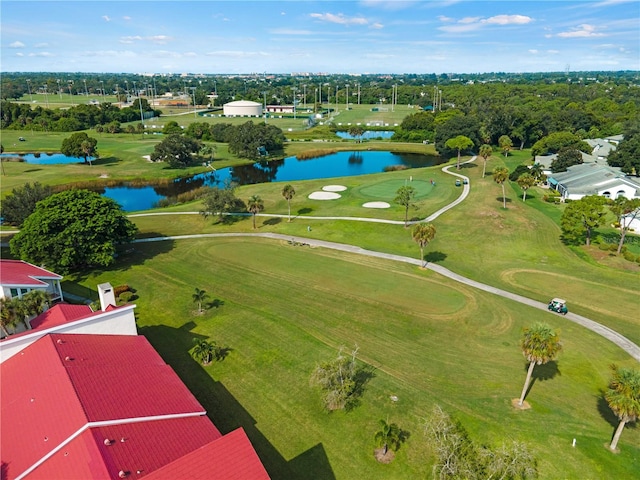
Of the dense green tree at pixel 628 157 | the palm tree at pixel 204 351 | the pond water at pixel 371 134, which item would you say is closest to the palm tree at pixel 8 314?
the palm tree at pixel 204 351

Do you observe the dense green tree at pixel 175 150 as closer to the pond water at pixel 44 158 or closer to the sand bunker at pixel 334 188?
the pond water at pixel 44 158

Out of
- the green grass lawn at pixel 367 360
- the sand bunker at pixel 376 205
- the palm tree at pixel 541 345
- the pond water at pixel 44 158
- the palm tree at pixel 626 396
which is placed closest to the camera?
the palm tree at pixel 626 396

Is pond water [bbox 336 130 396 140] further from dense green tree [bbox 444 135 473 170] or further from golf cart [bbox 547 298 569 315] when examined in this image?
golf cart [bbox 547 298 569 315]

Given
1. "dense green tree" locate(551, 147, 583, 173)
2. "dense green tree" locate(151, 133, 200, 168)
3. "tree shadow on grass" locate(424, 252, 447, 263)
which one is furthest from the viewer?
"dense green tree" locate(151, 133, 200, 168)

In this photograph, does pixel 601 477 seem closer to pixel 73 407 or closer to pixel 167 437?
pixel 167 437

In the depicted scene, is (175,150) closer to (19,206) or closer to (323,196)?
(323,196)

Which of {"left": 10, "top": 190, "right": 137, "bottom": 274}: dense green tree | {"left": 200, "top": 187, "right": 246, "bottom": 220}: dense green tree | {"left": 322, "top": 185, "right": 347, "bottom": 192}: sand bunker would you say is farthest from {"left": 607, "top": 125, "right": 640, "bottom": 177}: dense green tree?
{"left": 10, "top": 190, "right": 137, "bottom": 274}: dense green tree
